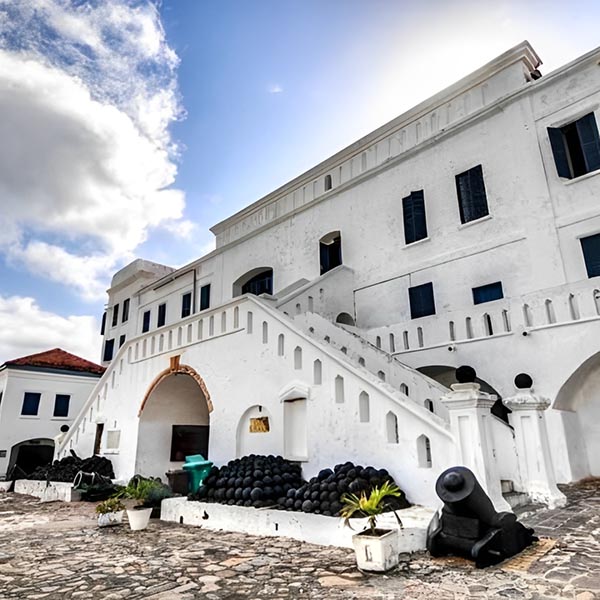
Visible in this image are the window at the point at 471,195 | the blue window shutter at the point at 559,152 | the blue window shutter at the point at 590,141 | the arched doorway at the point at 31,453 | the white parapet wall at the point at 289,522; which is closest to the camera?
the white parapet wall at the point at 289,522

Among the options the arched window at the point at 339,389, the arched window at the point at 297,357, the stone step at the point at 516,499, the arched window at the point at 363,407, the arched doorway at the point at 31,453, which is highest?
the arched window at the point at 297,357

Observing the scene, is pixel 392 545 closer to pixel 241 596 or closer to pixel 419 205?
pixel 241 596

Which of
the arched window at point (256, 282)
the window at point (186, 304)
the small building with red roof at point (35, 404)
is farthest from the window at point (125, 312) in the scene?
the arched window at point (256, 282)

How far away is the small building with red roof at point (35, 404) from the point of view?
2020 cm

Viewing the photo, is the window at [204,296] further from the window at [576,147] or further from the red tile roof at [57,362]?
the window at [576,147]

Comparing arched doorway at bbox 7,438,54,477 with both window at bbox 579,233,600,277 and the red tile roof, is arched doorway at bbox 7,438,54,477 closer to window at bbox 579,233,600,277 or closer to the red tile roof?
the red tile roof

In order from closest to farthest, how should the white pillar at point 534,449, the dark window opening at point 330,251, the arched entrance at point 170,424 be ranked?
the white pillar at point 534,449 < the arched entrance at point 170,424 < the dark window opening at point 330,251

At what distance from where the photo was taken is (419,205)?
13750mm

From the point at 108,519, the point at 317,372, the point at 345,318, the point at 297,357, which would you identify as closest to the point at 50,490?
the point at 108,519

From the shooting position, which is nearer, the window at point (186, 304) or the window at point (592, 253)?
the window at point (592, 253)

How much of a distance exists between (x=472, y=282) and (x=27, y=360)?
20209 millimetres

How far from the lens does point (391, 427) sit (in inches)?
262

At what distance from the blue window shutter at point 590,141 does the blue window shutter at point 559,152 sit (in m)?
0.38

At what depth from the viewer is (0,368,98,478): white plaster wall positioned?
2011cm
